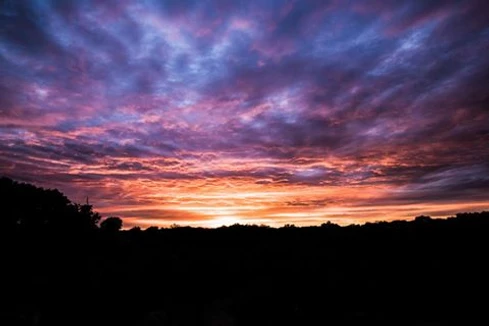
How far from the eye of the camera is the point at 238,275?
18.5 metres

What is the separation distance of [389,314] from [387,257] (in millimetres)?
7762

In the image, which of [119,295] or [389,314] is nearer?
[389,314]

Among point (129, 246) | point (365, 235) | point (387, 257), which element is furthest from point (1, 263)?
point (365, 235)

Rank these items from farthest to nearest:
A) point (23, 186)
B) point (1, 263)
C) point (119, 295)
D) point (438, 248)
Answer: point (23, 186), point (438, 248), point (1, 263), point (119, 295)

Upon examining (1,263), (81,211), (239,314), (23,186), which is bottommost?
(239,314)

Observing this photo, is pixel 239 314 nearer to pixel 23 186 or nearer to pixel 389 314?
pixel 389 314

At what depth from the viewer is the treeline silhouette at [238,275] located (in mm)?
13102

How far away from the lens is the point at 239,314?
13.4 metres

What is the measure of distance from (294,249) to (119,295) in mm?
12624

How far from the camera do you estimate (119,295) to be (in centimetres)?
1566

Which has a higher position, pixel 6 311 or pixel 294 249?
pixel 294 249

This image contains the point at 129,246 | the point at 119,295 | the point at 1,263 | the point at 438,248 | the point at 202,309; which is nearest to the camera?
the point at 202,309

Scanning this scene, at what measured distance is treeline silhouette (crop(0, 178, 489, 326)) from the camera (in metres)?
13.1

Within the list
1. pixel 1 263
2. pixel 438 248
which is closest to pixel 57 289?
pixel 1 263
